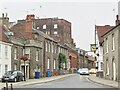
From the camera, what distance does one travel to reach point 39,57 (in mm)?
58094

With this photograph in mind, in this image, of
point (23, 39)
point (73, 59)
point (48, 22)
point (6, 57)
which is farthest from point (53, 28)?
point (6, 57)

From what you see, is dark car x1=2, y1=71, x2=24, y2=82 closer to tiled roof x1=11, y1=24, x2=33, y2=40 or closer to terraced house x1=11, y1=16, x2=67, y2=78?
terraced house x1=11, y1=16, x2=67, y2=78

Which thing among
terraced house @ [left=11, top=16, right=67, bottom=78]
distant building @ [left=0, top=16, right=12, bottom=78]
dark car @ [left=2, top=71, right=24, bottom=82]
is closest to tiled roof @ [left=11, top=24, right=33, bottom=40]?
terraced house @ [left=11, top=16, right=67, bottom=78]

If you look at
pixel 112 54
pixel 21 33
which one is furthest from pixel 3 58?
pixel 112 54

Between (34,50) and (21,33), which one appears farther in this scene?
(21,33)

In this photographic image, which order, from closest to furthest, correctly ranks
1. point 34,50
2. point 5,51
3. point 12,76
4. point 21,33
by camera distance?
point 12,76
point 5,51
point 34,50
point 21,33

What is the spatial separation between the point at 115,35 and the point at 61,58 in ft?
118

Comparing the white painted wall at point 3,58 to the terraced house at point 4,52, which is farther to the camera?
the terraced house at point 4,52

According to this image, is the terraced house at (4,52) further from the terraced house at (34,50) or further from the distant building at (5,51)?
the terraced house at (34,50)

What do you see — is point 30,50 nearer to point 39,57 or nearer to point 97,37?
point 39,57

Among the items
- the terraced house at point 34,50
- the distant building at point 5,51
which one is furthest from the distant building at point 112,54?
the distant building at point 5,51

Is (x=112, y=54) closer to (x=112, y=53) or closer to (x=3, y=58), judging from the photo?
(x=112, y=53)

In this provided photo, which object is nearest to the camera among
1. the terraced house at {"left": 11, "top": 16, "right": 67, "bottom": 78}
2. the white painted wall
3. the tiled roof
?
the white painted wall

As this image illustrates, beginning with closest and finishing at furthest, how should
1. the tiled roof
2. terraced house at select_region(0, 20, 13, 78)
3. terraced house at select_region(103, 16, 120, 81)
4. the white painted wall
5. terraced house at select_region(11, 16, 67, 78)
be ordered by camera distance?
terraced house at select_region(103, 16, 120, 81), the white painted wall, terraced house at select_region(0, 20, 13, 78), terraced house at select_region(11, 16, 67, 78), the tiled roof
